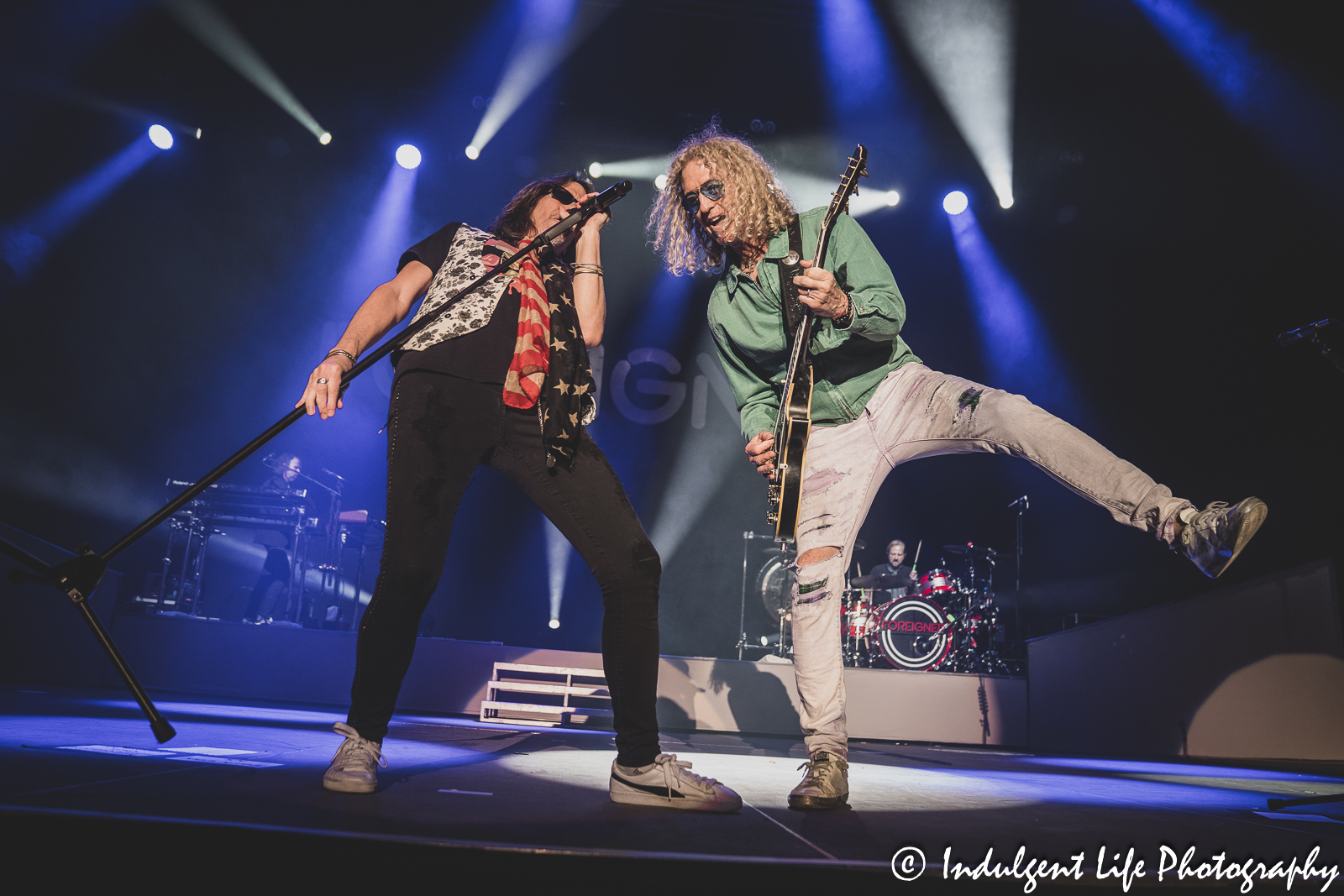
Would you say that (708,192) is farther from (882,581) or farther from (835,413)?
(882,581)

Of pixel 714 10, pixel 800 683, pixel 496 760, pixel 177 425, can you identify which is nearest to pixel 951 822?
pixel 800 683

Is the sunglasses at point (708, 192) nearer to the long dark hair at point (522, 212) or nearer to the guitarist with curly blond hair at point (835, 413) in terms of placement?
the guitarist with curly blond hair at point (835, 413)

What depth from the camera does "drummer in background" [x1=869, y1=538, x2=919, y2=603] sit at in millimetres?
8116

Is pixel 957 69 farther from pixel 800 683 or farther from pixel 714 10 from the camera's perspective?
pixel 800 683

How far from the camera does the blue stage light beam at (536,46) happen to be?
23.3ft

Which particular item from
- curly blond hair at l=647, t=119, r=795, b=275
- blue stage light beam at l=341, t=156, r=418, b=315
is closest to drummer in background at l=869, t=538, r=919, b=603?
curly blond hair at l=647, t=119, r=795, b=275

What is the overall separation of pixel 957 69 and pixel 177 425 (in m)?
8.91

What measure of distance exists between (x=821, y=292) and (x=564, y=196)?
85 centimetres

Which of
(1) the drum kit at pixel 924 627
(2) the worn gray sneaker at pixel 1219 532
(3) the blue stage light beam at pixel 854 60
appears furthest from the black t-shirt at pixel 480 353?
(1) the drum kit at pixel 924 627

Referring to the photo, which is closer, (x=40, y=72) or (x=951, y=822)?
(x=951, y=822)

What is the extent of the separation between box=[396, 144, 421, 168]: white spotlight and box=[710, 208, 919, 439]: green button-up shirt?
22.7 feet

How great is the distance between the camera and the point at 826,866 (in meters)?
1.32

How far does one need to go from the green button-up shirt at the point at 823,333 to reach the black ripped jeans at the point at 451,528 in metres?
0.93

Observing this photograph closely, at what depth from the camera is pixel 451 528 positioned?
2.00m
